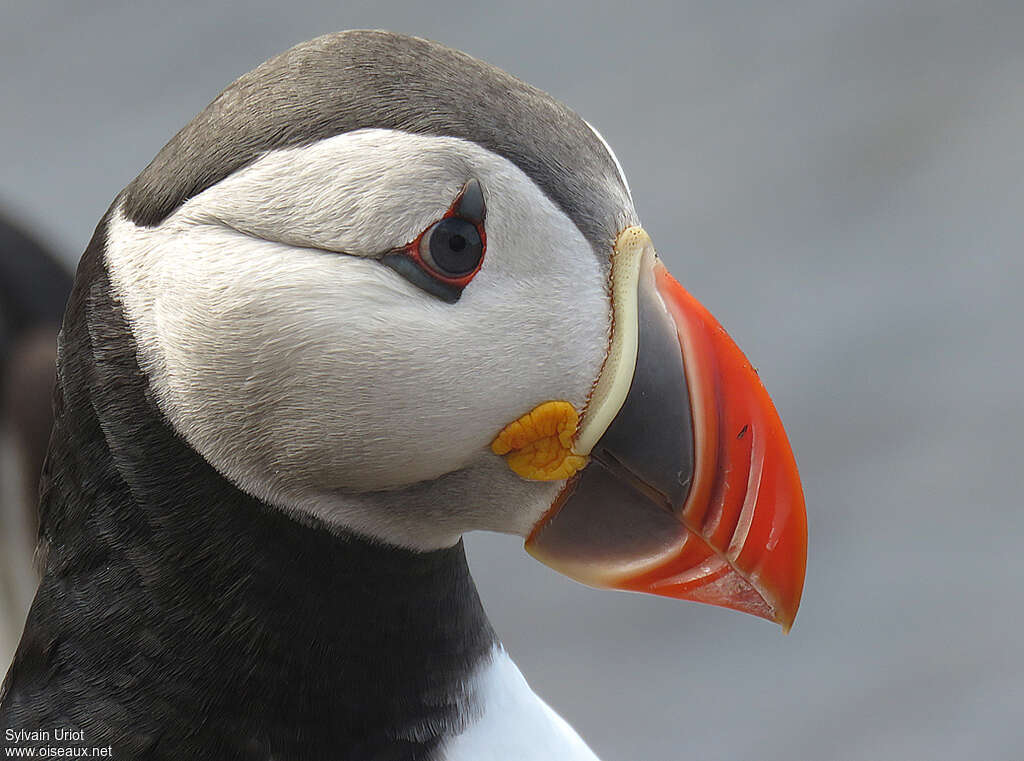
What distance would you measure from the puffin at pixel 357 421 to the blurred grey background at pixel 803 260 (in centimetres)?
182

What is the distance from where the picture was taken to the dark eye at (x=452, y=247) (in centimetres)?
145

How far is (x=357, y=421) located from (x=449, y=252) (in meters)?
0.21

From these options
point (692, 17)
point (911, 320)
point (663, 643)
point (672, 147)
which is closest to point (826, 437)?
point (911, 320)

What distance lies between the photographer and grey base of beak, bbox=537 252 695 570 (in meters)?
1.58

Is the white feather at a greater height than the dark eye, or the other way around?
the dark eye

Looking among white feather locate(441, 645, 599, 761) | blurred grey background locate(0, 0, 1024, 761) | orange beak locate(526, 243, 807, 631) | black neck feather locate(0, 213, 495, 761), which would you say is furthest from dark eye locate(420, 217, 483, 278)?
blurred grey background locate(0, 0, 1024, 761)

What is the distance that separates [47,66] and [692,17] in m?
2.76

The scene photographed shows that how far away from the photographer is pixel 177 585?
5.29ft

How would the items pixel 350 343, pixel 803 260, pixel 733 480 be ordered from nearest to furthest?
pixel 350 343, pixel 733 480, pixel 803 260

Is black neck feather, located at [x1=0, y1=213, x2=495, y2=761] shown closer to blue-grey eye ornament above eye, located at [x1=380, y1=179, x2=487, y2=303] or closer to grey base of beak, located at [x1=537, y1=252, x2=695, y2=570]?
grey base of beak, located at [x1=537, y1=252, x2=695, y2=570]

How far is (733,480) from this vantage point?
161 centimetres

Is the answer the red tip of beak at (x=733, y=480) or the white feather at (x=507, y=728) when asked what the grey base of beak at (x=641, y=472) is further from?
the white feather at (x=507, y=728)

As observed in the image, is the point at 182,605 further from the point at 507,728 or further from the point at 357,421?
the point at 507,728

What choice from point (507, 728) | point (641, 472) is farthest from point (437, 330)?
point (507, 728)
